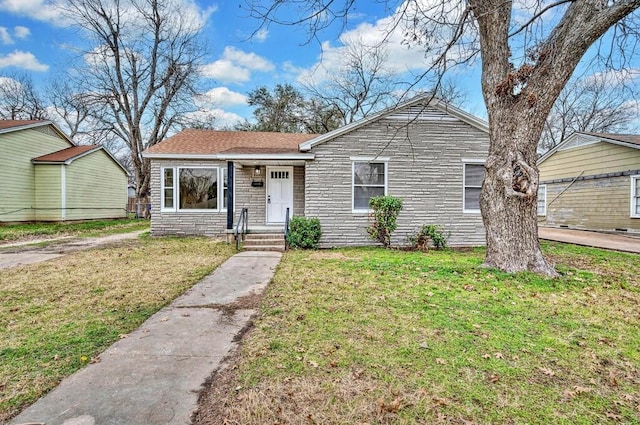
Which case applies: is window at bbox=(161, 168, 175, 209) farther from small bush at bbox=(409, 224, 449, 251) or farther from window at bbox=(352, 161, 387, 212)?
small bush at bbox=(409, 224, 449, 251)

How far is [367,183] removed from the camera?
33.3 ft

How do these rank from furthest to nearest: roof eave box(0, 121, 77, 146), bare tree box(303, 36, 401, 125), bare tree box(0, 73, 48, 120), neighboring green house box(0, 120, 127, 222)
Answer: bare tree box(0, 73, 48, 120)
bare tree box(303, 36, 401, 125)
neighboring green house box(0, 120, 127, 222)
roof eave box(0, 121, 77, 146)

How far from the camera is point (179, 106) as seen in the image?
863 inches

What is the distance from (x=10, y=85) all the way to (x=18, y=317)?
34.5m

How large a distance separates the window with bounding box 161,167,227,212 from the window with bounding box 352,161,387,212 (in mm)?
5015

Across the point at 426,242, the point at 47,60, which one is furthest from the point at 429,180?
the point at 47,60

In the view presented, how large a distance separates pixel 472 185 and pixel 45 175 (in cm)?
1923

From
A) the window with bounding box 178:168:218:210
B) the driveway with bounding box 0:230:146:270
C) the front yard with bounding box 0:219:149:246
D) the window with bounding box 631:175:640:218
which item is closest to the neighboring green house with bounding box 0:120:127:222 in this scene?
the front yard with bounding box 0:219:149:246

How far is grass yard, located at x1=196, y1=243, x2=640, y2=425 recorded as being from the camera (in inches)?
83.8

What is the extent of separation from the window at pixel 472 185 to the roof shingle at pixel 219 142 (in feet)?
18.8

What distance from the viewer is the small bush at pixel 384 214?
942 cm

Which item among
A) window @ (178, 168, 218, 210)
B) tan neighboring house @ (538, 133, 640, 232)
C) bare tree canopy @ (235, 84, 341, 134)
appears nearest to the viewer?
window @ (178, 168, 218, 210)

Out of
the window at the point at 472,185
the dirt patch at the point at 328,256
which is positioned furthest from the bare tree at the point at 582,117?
the dirt patch at the point at 328,256

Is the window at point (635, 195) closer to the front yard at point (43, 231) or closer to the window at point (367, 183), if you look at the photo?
the window at point (367, 183)
